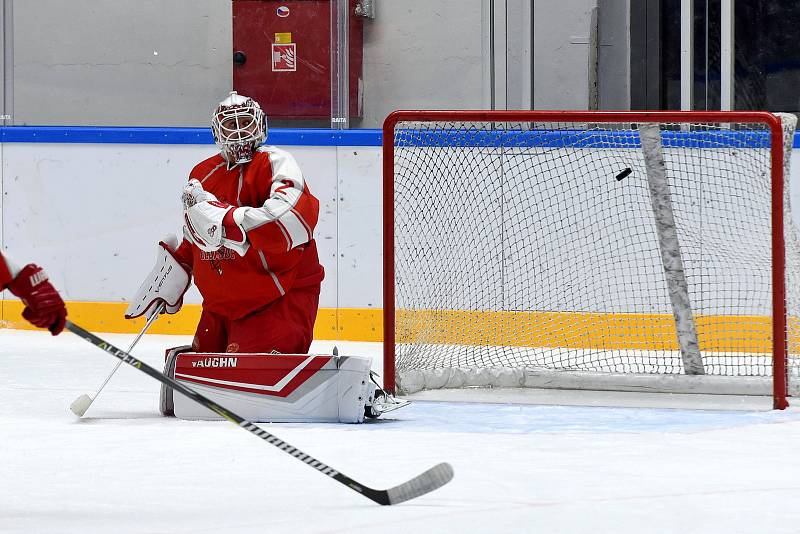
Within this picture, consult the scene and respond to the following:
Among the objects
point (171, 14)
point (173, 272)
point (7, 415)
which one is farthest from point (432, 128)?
point (171, 14)

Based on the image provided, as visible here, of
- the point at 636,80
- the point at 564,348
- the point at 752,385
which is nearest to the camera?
the point at 752,385

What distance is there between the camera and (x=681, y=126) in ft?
17.8

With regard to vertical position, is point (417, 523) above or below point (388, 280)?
below

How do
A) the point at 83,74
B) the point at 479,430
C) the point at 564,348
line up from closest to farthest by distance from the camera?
the point at 479,430 → the point at 564,348 → the point at 83,74

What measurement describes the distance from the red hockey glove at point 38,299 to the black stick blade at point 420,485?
775 millimetres

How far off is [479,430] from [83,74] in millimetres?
4215

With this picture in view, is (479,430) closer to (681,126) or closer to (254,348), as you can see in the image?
(254,348)

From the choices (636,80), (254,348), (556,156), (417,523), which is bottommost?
(417,523)

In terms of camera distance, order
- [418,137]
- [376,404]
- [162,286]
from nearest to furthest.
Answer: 1. [376,404]
2. [162,286]
3. [418,137]

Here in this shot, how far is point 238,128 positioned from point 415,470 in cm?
134

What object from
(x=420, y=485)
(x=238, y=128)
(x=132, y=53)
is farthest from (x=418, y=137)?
(x=132, y=53)

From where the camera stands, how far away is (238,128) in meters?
3.99

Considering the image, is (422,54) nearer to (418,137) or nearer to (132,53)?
(132,53)

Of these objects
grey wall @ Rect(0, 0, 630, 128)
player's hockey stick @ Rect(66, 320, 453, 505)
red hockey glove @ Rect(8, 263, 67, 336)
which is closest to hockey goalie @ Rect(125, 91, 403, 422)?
player's hockey stick @ Rect(66, 320, 453, 505)
